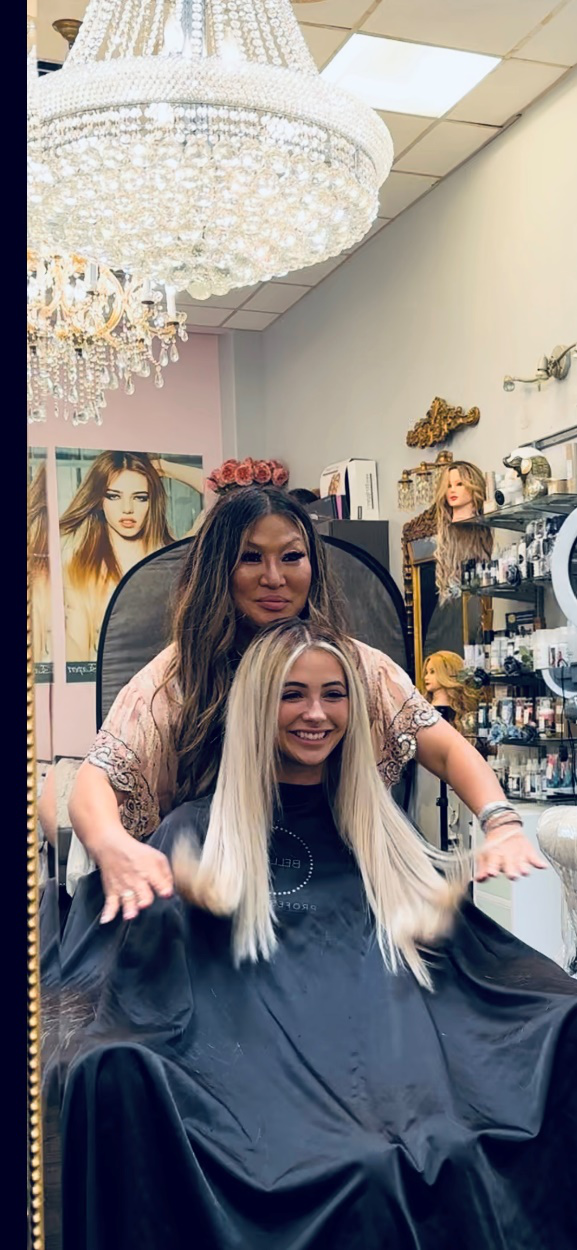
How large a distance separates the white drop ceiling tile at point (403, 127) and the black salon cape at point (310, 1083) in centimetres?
88

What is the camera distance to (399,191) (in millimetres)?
1456

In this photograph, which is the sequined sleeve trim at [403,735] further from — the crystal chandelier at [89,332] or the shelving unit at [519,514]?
the crystal chandelier at [89,332]

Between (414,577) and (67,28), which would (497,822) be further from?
(67,28)

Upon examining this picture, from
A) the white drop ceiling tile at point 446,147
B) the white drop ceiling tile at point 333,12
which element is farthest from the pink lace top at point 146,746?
the white drop ceiling tile at point 333,12

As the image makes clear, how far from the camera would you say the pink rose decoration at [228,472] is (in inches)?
52.3

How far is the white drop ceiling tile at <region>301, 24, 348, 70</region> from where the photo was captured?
1.37 meters

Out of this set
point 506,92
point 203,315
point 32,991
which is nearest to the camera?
point 32,991

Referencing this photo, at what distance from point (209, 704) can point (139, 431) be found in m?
0.35

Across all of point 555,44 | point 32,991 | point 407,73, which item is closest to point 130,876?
point 32,991

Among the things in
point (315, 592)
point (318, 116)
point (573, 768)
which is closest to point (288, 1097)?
point (315, 592)

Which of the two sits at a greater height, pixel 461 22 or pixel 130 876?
pixel 461 22

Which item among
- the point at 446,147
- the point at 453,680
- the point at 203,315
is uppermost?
the point at 446,147

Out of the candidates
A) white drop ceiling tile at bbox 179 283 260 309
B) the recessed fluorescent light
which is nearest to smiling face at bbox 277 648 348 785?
white drop ceiling tile at bbox 179 283 260 309

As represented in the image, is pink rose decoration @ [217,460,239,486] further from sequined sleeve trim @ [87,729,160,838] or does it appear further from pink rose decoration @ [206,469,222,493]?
sequined sleeve trim @ [87,729,160,838]
